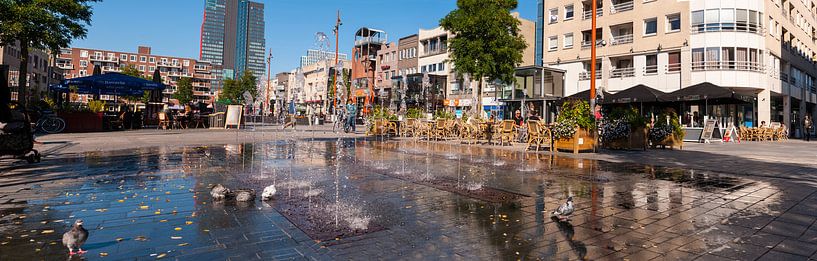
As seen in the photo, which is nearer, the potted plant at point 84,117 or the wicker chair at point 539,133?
the wicker chair at point 539,133

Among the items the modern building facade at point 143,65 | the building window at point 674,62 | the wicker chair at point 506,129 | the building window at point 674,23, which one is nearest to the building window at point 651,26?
the building window at point 674,23

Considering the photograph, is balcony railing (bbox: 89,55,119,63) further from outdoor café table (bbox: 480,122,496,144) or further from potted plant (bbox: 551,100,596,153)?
potted plant (bbox: 551,100,596,153)

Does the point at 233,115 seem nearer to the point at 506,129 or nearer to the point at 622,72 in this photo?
the point at 506,129

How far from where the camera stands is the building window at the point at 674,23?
99.9ft

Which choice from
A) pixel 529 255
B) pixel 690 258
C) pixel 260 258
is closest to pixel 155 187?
pixel 260 258

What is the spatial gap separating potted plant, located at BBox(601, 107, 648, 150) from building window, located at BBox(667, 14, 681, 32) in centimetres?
2065

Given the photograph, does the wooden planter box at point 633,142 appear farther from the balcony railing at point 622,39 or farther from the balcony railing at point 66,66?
the balcony railing at point 66,66

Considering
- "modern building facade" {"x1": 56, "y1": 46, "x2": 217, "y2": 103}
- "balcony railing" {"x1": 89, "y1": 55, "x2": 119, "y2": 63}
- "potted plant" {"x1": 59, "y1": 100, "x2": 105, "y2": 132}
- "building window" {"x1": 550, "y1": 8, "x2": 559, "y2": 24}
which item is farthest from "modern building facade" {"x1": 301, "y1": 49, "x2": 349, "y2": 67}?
"potted plant" {"x1": 59, "y1": 100, "x2": 105, "y2": 132}

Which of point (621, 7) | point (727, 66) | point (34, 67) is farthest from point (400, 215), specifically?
point (34, 67)

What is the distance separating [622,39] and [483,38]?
14815mm

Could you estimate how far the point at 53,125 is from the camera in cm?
1750

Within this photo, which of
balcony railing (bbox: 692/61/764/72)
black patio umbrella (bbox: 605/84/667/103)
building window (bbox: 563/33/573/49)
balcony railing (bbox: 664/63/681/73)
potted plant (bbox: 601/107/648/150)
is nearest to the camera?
potted plant (bbox: 601/107/648/150)

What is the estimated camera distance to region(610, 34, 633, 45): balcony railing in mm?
33062

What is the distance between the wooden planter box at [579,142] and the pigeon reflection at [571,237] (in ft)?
30.2
